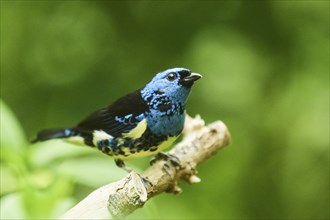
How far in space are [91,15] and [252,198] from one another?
140 cm

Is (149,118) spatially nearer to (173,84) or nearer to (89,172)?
(173,84)

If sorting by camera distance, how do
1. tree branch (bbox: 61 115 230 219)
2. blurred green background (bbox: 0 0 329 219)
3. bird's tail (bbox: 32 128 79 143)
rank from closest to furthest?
tree branch (bbox: 61 115 230 219) → bird's tail (bbox: 32 128 79 143) → blurred green background (bbox: 0 0 329 219)

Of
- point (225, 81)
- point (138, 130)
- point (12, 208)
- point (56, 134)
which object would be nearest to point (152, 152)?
point (138, 130)

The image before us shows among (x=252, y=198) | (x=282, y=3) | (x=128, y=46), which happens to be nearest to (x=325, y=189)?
(x=252, y=198)

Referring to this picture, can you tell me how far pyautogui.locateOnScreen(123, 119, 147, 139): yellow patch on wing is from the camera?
1.88 metres

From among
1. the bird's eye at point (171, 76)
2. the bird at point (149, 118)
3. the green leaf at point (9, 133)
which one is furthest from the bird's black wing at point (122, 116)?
the green leaf at point (9, 133)

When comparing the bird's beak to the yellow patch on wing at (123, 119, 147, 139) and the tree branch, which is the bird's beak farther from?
the tree branch

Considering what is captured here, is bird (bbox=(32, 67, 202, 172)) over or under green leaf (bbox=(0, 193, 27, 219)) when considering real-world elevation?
over

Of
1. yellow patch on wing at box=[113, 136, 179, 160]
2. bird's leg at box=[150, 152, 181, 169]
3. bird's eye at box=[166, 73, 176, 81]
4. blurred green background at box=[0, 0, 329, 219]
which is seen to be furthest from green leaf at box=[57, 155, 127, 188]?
blurred green background at box=[0, 0, 329, 219]

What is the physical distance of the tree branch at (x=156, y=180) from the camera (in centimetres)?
144

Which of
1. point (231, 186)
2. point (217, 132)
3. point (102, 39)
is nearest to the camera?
point (217, 132)

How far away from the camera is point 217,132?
217 centimetres

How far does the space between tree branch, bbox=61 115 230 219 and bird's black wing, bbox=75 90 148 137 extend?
6.3 inches

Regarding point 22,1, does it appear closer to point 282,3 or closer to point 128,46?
point 128,46
